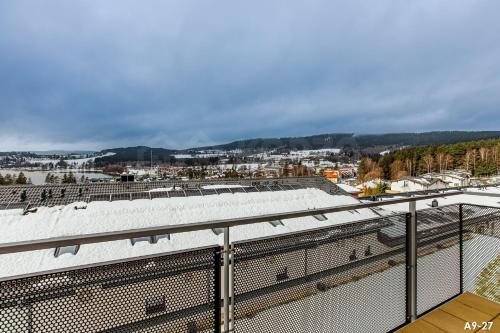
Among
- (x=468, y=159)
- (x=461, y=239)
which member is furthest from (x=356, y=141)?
(x=461, y=239)

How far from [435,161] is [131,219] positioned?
228ft

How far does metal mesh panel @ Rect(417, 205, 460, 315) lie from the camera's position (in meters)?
2.30

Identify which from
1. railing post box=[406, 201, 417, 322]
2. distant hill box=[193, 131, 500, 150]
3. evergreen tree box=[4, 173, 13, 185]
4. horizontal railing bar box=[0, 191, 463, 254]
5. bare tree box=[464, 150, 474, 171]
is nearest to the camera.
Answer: horizontal railing bar box=[0, 191, 463, 254]

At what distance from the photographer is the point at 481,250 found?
8.90 feet

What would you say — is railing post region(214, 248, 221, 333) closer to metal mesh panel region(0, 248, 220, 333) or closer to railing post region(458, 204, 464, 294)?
metal mesh panel region(0, 248, 220, 333)

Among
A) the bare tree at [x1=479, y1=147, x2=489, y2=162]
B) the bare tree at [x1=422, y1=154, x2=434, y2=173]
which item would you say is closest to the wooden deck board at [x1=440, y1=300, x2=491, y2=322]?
the bare tree at [x1=479, y1=147, x2=489, y2=162]

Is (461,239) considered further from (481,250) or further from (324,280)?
(324,280)

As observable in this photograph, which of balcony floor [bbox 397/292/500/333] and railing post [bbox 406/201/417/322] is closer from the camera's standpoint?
balcony floor [bbox 397/292/500/333]

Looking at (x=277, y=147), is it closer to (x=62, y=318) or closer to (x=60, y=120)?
(x=60, y=120)

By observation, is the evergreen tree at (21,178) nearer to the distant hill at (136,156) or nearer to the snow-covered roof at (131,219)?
the distant hill at (136,156)

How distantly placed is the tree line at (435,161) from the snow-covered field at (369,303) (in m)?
64.8

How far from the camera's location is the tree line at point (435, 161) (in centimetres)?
5653

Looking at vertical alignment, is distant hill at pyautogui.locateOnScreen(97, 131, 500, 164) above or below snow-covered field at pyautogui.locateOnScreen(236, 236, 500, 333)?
above

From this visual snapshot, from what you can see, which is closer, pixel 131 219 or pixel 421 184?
pixel 131 219
